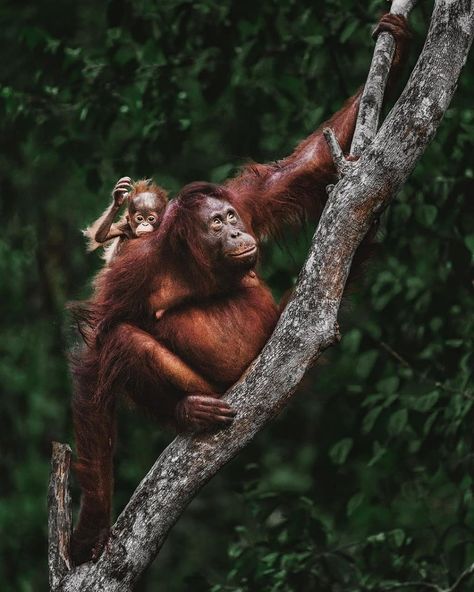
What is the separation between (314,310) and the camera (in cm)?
336

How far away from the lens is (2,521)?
295 inches

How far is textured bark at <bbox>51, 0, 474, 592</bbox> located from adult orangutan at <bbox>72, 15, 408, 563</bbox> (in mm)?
400

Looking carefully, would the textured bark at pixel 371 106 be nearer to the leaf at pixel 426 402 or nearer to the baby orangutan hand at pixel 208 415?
the baby orangutan hand at pixel 208 415

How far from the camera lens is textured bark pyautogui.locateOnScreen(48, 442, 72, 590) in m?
3.65

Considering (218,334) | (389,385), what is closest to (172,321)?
(218,334)

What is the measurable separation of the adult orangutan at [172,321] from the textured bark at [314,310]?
400mm

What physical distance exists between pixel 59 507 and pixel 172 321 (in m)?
0.73

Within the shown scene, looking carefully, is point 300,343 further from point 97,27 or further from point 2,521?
point 97,27

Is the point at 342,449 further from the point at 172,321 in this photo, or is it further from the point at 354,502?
the point at 172,321

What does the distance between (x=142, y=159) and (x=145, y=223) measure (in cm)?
92

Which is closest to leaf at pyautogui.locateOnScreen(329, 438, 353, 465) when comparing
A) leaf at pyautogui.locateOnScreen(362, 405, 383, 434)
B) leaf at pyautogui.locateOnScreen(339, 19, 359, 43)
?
leaf at pyautogui.locateOnScreen(362, 405, 383, 434)

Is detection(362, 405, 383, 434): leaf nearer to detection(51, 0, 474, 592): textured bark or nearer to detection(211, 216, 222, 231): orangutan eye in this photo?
detection(211, 216, 222, 231): orangutan eye

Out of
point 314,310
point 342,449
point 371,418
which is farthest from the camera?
point 342,449

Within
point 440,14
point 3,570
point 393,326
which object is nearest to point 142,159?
point 393,326
